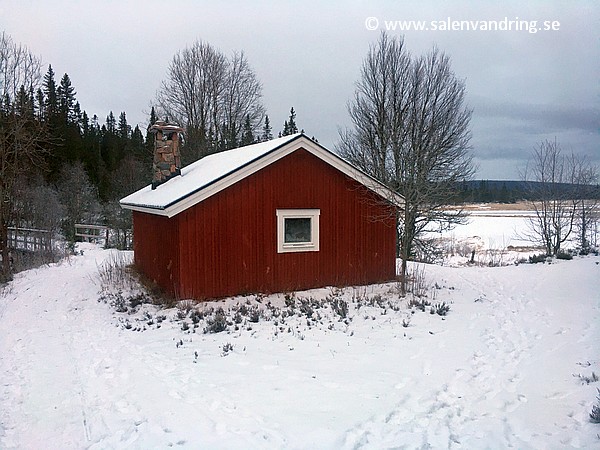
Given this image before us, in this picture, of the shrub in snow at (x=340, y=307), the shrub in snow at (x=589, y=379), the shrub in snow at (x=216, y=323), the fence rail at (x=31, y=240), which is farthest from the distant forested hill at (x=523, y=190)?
the fence rail at (x=31, y=240)

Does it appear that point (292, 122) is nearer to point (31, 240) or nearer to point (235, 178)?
point (31, 240)

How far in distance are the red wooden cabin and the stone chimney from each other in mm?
1565

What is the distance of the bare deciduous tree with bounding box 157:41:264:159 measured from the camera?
28.7 metres

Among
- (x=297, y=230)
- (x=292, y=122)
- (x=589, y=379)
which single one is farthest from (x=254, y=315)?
(x=292, y=122)

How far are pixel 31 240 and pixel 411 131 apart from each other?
16.0 metres

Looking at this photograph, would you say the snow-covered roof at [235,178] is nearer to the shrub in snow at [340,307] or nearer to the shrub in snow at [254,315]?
the shrub in snow at [254,315]

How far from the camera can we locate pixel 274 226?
10805mm

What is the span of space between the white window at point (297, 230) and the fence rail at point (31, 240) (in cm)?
1157

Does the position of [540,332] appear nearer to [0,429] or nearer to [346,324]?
[346,324]

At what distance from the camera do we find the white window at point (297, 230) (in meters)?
10.9

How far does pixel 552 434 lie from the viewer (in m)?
4.27

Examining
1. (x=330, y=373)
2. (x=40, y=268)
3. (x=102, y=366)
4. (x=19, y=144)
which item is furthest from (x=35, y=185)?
(x=330, y=373)

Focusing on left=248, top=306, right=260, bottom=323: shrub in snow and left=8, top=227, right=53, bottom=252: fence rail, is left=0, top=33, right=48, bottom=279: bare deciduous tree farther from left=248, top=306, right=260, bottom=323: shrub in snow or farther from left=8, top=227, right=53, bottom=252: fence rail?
left=248, top=306, right=260, bottom=323: shrub in snow

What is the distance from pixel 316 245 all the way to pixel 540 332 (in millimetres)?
5086
